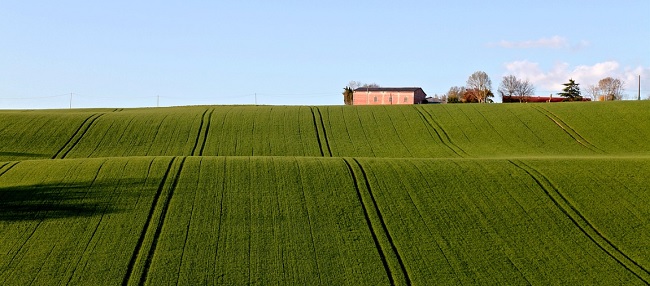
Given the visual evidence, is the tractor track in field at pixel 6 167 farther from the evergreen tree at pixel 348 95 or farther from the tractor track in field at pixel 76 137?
the evergreen tree at pixel 348 95

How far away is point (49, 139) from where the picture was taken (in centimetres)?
3962

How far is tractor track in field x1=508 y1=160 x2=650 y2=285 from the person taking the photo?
70.5 ft

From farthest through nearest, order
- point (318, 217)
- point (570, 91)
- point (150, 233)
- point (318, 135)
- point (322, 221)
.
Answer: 1. point (570, 91)
2. point (318, 135)
3. point (318, 217)
4. point (322, 221)
5. point (150, 233)

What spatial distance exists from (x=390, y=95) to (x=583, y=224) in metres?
65.0

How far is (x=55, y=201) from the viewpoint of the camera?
84.0 feet

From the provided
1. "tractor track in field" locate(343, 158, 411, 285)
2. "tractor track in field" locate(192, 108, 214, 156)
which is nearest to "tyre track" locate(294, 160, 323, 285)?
"tractor track in field" locate(343, 158, 411, 285)

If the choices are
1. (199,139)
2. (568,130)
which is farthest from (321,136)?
(568,130)

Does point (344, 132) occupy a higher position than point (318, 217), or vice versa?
point (344, 132)

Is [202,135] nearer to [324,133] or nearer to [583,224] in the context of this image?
[324,133]

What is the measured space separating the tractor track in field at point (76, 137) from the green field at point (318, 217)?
0.17m

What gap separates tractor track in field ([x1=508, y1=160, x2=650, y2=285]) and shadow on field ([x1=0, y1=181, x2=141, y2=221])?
48.5 feet

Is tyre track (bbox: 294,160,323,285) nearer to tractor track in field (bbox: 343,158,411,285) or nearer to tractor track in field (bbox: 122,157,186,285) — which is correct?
tractor track in field (bbox: 343,158,411,285)

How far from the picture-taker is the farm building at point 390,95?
87.5m

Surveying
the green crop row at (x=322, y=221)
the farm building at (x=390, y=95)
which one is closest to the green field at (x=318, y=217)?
the green crop row at (x=322, y=221)
